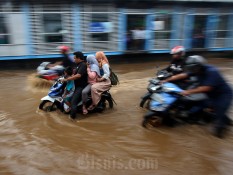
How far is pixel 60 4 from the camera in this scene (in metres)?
11.3

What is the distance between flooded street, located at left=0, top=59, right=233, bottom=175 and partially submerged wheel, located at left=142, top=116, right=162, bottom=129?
0.10 m

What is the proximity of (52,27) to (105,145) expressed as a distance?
8.01 meters

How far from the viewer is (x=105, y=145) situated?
4660 millimetres

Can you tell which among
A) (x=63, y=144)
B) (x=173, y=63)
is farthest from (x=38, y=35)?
(x=63, y=144)

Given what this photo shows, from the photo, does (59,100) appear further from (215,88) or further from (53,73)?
(215,88)

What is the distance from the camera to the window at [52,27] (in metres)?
11.4

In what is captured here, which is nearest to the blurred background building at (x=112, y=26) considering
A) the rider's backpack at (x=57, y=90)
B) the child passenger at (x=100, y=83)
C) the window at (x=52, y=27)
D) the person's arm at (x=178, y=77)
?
the window at (x=52, y=27)

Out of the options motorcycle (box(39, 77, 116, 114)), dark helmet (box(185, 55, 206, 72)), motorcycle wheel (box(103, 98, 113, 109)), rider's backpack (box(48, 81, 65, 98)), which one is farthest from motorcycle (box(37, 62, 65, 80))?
dark helmet (box(185, 55, 206, 72))

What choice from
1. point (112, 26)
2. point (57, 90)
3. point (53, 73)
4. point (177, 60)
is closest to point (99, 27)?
point (112, 26)

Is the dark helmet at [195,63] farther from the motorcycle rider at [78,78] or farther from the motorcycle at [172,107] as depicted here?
the motorcycle rider at [78,78]

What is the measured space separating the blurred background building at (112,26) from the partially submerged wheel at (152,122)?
7.47 m

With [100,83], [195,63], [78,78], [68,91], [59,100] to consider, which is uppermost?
[195,63]

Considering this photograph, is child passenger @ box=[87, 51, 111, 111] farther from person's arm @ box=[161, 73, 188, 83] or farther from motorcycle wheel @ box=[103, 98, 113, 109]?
person's arm @ box=[161, 73, 188, 83]

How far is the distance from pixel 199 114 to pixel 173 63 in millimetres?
1485
